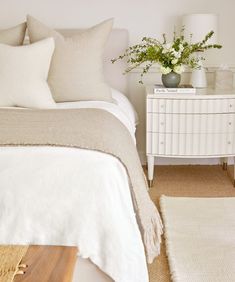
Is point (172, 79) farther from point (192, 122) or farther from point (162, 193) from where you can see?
point (162, 193)

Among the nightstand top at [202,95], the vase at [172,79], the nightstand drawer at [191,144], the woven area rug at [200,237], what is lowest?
the woven area rug at [200,237]

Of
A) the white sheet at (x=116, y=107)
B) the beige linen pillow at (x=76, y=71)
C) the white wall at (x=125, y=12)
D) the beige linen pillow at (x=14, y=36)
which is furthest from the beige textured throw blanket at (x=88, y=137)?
the white wall at (x=125, y=12)

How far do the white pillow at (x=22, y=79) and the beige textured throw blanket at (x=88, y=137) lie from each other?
1.65 ft

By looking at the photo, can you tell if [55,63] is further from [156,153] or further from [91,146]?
[91,146]

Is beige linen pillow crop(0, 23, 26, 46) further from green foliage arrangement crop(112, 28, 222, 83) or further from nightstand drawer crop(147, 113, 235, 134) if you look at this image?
nightstand drawer crop(147, 113, 235, 134)

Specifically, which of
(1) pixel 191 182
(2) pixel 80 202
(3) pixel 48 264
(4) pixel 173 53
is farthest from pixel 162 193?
(3) pixel 48 264

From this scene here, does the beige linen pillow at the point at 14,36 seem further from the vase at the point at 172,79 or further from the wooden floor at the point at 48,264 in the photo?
the wooden floor at the point at 48,264

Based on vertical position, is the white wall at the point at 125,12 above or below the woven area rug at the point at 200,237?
above

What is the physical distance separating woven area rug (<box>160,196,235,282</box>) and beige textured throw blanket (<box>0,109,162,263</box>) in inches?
11.9

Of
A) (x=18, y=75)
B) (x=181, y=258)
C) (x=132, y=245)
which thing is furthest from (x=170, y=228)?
(x=18, y=75)

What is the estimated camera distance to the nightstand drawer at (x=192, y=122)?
3.37m

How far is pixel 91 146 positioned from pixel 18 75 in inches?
45.3

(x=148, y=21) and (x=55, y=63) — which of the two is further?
(x=148, y=21)

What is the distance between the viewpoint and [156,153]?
3.45 m
